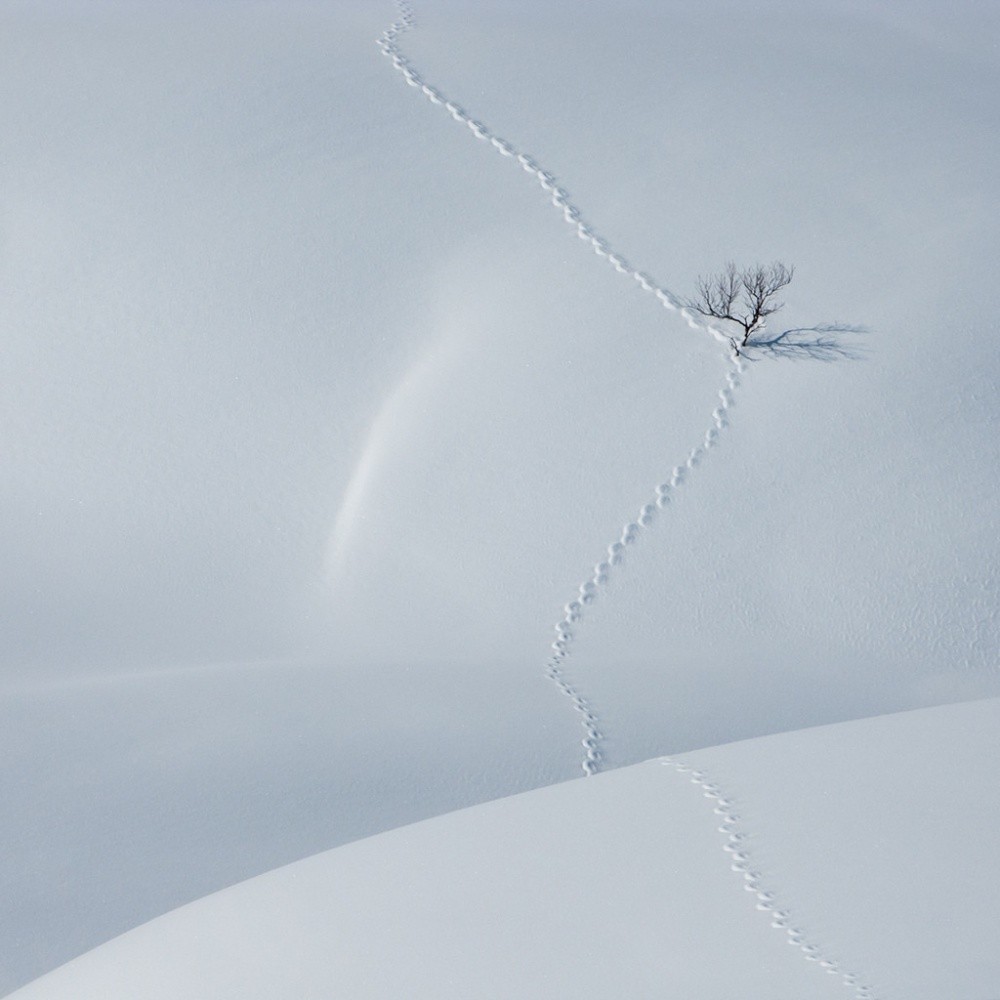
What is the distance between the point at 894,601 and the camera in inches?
308

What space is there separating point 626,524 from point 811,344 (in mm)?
1897

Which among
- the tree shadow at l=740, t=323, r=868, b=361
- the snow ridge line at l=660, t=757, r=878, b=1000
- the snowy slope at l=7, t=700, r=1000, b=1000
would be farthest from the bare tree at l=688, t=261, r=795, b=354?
the snow ridge line at l=660, t=757, r=878, b=1000

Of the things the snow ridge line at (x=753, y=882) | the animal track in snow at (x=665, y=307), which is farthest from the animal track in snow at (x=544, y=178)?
the snow ridge line at (x=753, y=882)

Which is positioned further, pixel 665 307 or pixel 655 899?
pixel 665 307

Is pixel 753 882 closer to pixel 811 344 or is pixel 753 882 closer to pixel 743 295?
pixel 811 344

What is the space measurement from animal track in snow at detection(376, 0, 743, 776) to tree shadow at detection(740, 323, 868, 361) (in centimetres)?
20

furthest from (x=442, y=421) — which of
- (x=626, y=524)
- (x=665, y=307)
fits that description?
(x=665, y=307)

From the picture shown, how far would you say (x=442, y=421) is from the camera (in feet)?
29.0

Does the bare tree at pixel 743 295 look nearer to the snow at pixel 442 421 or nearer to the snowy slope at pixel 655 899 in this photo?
the snow at pixel 442 421

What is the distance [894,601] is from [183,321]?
5.54 metres

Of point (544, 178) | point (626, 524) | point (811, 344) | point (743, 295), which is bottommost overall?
point (626, 524)

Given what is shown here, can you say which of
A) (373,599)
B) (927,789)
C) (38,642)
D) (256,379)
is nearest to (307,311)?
(256,379)

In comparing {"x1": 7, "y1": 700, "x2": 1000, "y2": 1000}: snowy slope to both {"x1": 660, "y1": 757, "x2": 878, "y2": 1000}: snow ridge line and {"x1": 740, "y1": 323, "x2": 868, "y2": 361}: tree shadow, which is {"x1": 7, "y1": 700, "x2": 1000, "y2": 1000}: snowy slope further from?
{"x1": 740, "y1": 323, "x2": 868, "y2": 361}: tree shadow

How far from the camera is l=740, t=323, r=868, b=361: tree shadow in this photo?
8.62 m
